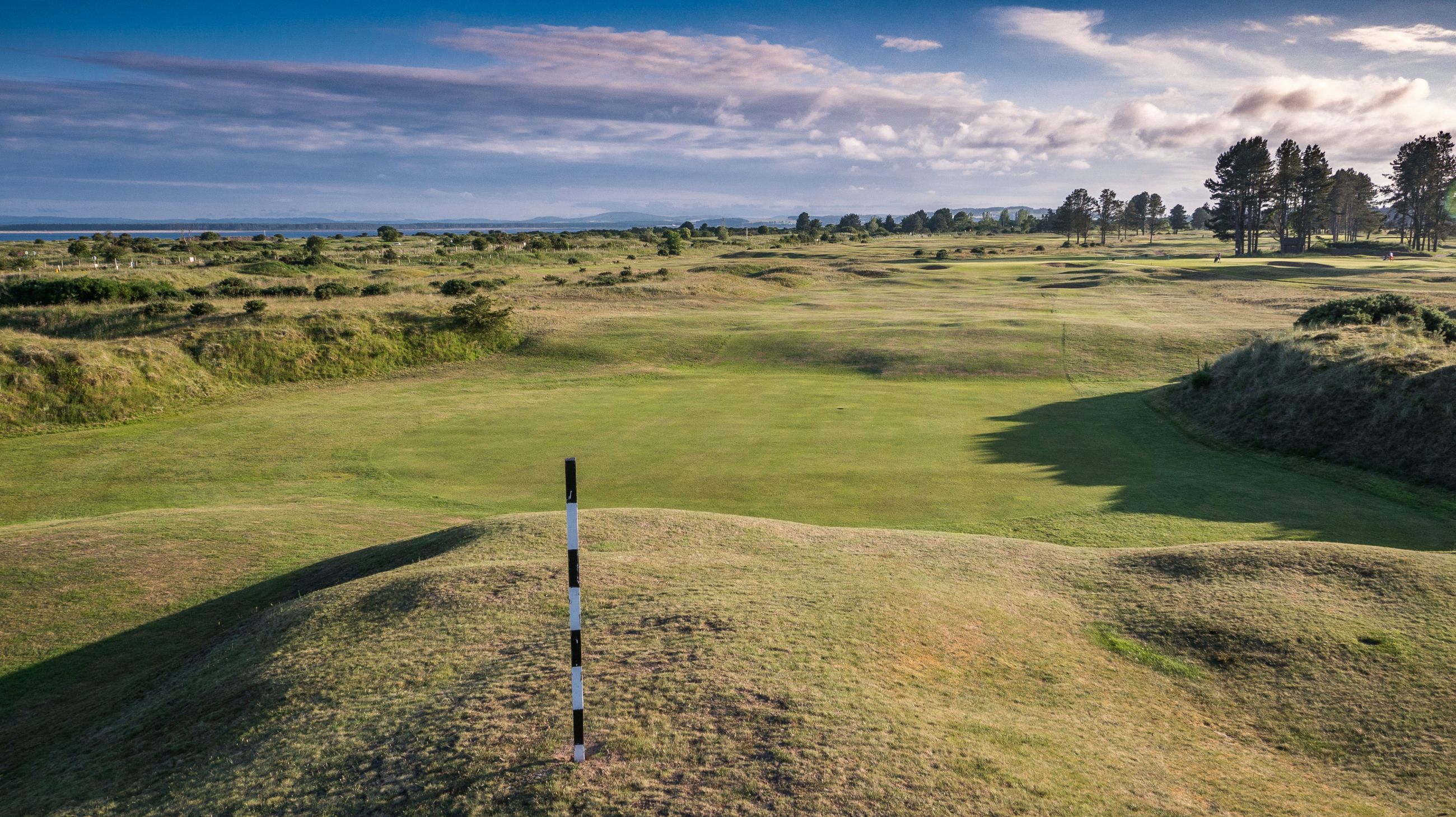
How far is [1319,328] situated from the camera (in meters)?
33.8

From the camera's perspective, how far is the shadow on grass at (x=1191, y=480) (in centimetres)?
1816

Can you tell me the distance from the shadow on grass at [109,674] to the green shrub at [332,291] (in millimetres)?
43677

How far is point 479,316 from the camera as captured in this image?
48.3m

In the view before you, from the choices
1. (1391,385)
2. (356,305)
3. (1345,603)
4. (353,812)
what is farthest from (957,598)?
(356,305)

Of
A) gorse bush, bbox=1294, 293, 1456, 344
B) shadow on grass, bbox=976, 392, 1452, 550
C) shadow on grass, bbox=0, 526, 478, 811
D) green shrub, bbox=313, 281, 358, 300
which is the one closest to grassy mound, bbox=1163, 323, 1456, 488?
gorse bush, bbox=1294, 293, 1456, 344

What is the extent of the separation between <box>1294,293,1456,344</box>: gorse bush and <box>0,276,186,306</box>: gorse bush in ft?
201

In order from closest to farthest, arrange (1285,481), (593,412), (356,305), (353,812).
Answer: (353,812) → (1285,481) → (593,412) → (356,305)

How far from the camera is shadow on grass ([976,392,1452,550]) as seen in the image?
18.2 m

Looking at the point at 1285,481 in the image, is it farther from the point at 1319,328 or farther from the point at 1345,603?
the point at 1319,328

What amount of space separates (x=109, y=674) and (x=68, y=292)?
44.9 m

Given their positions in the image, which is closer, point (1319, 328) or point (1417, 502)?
point (1417, 502)

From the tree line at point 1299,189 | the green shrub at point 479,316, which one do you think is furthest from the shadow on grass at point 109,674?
the tree line at point 1299,189

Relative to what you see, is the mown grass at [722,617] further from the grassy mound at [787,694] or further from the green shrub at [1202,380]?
the green shrub at [1202,380]

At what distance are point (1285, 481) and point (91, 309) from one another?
5568cm
